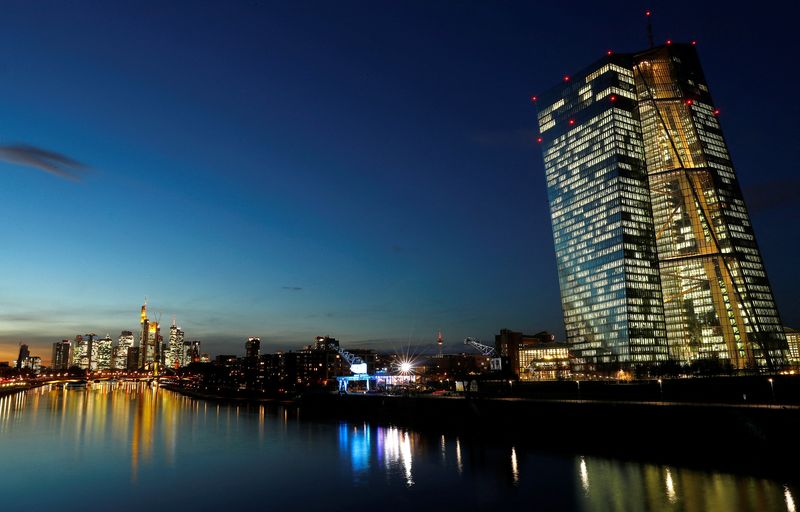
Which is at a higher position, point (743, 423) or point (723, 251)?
point (723, 251)

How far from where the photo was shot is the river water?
4638 centimetres

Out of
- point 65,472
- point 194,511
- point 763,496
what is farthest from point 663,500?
point 65,472

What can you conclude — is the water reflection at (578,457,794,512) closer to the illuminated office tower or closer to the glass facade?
the glass facade

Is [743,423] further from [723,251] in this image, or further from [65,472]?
[723,251]

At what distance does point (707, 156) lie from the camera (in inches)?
6093

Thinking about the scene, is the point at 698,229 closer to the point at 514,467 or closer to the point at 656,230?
the point at 656,230

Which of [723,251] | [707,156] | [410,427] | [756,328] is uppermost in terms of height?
[707,156]

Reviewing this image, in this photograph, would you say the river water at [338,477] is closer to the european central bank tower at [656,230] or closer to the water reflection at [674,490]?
the water reflection at [674,490]

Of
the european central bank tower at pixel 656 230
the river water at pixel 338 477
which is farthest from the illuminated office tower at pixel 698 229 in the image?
the river water at pixel 338 477

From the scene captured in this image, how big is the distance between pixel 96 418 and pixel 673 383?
119 m

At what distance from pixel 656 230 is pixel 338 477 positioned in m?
136

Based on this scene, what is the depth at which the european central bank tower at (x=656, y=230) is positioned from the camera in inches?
5743

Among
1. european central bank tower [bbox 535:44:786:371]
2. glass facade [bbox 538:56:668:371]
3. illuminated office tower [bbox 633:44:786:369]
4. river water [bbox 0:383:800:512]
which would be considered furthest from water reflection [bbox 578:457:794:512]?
illuminated office tower [bbox 633:44:786:369]

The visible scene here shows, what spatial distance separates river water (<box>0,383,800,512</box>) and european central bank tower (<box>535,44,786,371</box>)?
295 ft
